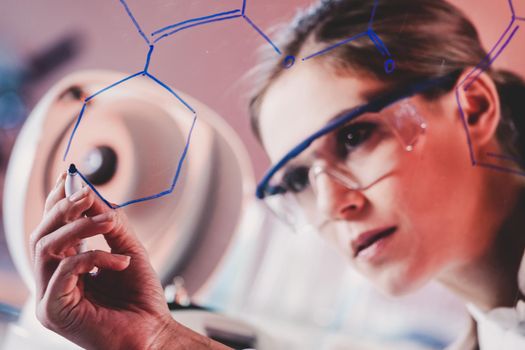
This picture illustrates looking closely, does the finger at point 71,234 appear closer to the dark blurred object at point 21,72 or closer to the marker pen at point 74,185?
the marker pen at point 74,185

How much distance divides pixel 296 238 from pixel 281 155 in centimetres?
17

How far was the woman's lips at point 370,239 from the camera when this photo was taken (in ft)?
1.90

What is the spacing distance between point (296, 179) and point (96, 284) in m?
0.24

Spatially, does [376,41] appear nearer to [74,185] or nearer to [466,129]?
[466,129]

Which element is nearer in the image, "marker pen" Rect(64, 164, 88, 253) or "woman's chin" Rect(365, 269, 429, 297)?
"marker pen" Rect(64, 164, 88, 253)

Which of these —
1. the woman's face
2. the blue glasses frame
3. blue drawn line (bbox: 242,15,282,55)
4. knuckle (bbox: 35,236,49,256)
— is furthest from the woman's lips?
knuckle (bbox: 35,236,49,256)

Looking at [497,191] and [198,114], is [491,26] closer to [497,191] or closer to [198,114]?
[497,191]

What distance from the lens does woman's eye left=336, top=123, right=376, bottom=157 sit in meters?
0.56

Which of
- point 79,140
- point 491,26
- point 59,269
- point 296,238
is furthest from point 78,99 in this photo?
point 491,26

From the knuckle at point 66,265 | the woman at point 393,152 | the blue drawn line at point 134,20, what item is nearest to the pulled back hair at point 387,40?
the woman at point 393,152

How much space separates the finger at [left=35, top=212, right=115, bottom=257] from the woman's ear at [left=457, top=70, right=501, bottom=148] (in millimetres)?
397

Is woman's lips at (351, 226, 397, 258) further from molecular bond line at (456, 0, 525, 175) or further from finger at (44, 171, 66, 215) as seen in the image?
finger at (44, 171, 66, 215)

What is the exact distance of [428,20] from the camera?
22.2 inches

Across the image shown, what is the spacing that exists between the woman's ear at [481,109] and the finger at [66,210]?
1.33ft
